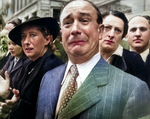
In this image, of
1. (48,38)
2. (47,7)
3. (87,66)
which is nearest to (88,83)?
(87,66)

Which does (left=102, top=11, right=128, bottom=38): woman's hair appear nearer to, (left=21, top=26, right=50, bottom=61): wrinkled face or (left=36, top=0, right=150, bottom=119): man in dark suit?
(left=36, top=0, right=150, bottom=119): man in dark suit

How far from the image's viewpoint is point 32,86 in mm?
2605

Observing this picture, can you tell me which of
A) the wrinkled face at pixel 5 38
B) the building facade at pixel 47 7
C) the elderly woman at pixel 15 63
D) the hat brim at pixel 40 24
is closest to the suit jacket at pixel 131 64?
the building facade at pixel 47 7

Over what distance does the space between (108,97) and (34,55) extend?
1043mm

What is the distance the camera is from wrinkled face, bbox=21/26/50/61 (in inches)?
103

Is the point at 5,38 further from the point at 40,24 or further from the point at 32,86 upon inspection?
the point at 32,86

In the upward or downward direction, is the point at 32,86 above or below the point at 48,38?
below

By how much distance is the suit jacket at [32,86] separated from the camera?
258cm

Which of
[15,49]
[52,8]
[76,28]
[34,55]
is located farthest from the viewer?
[15,49]

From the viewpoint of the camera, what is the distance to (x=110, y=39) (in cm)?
231

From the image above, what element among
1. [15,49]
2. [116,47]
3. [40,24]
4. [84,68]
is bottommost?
[84,68]

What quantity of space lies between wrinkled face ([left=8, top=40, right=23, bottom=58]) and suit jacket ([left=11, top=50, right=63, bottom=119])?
26cm

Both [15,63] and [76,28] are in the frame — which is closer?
[76,28]

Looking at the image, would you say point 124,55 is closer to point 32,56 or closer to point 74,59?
point 74,59
